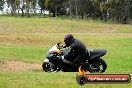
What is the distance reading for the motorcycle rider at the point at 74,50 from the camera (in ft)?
58.5

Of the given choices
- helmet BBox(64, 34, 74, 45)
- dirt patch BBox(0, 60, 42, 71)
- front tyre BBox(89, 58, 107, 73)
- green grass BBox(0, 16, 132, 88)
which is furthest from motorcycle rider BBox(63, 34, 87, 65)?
dirt patch BBox(0, 60, 42, 71)

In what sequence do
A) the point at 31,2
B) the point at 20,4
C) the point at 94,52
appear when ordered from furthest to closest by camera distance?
the point at 31,2, the point at 20,4, the point at 94,52

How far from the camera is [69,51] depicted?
730 inches

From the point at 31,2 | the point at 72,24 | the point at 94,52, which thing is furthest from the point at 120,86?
the point at 31,2

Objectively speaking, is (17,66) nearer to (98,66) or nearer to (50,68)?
(50,68)

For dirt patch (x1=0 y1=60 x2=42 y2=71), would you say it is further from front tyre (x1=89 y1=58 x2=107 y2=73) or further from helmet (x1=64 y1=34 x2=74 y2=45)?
helmet (x1=64 y1=34 x2=74 y2=45)

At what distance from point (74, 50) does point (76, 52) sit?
0.54ft

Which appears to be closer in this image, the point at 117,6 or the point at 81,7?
the point at 117,6

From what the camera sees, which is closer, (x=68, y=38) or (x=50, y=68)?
(x=68, y=38)

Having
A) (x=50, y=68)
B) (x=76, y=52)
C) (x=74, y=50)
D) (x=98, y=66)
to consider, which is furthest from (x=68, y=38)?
(x=50, y=68)

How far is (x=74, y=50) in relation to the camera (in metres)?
18.1

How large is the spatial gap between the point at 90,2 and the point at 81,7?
2.89 meters

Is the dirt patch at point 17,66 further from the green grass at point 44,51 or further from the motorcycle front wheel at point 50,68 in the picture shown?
the motorcycle front wheel at point 50,68

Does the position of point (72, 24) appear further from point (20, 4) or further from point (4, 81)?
point (4, 81)
